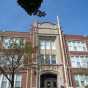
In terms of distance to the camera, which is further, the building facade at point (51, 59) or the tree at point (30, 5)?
the building facade at point (51, 59)

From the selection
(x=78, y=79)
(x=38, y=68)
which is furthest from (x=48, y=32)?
(x=78, y=79)

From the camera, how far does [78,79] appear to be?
87.0ft

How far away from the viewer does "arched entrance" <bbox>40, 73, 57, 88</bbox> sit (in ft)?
86.3

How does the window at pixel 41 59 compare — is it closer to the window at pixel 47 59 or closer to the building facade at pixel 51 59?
the building facade at pixel 51 59

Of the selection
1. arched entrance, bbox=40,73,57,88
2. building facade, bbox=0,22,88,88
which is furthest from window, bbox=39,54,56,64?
arched entrance, bbox=40,73,57,88

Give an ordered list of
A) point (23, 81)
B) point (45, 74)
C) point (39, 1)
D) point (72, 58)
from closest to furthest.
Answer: point (39, 1) < point (23, 81) < point (45, 74) < point (72, 58)

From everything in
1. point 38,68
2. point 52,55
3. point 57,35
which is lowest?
point 38,68

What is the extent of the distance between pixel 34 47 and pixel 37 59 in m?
1.86

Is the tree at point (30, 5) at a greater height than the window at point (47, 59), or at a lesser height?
greater

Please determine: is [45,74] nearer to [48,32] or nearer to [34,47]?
[34,47]

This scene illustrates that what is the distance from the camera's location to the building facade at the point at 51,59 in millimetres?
25375

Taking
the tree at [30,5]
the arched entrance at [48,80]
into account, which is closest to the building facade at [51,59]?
the arched entrance at [48,80]

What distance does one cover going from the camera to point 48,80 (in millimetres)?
26812

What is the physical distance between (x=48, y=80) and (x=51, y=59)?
322cm
